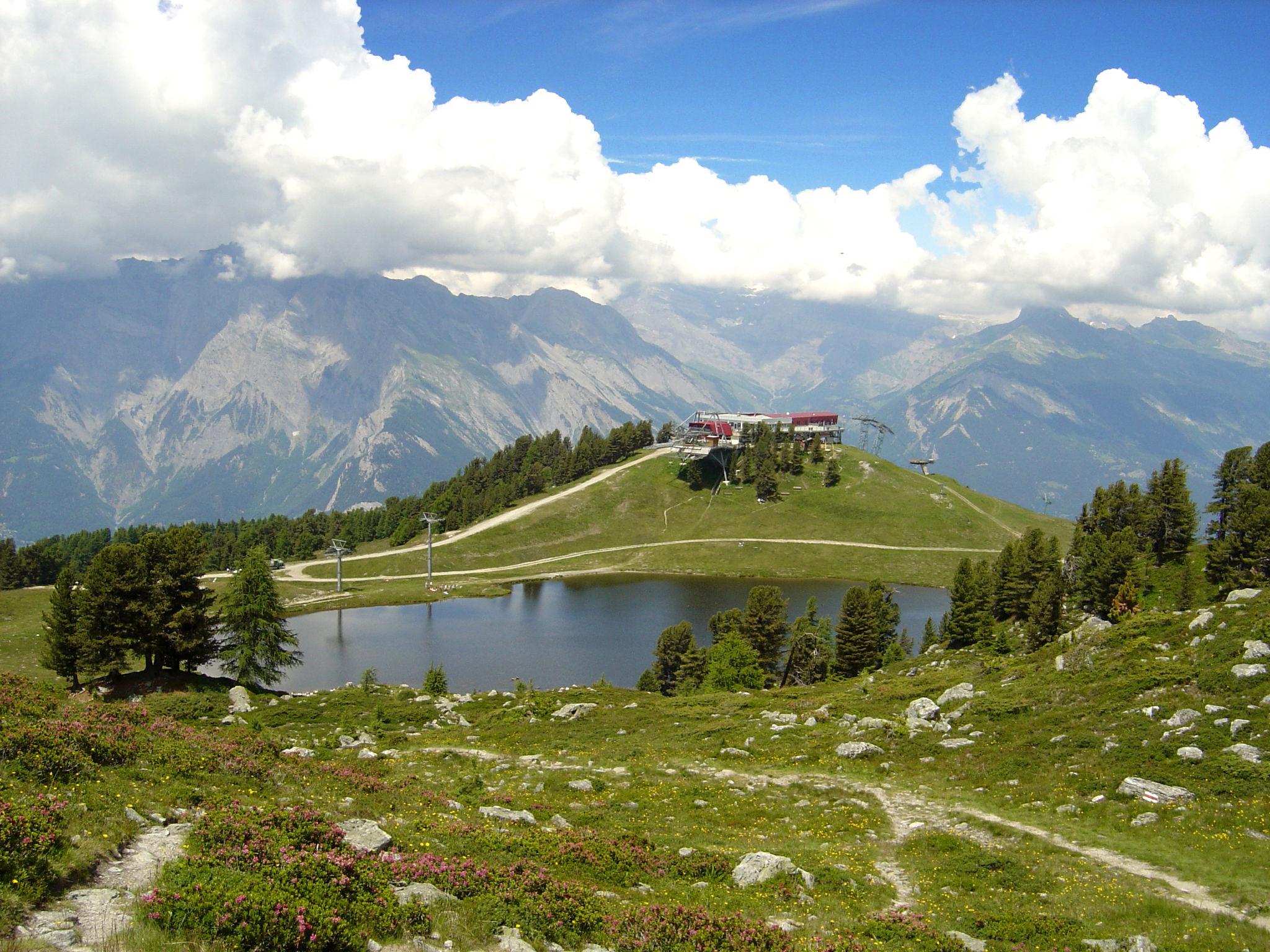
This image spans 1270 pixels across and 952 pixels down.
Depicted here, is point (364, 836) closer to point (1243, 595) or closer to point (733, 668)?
point (1243, 595)

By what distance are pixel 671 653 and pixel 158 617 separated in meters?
45.1

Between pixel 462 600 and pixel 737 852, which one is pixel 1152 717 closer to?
pixel 737 852

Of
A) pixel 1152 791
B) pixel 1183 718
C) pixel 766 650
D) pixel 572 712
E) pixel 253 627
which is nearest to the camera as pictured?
pixel 1152 791

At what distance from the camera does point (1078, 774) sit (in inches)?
1078

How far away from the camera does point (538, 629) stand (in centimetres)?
10650

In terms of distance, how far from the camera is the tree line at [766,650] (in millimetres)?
68750

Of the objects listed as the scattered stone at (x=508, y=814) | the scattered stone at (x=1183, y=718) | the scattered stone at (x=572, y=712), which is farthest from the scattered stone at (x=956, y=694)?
the scattered stone at (x=508, y=814)

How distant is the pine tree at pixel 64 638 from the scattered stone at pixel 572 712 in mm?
33726

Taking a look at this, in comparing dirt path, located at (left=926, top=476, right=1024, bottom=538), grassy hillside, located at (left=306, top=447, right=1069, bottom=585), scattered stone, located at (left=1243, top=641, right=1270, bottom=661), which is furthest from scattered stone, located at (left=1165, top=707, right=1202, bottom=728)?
dirt path, located at (left=926, top=476, right=1024, bottom=538)

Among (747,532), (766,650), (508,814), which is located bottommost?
(766,650)

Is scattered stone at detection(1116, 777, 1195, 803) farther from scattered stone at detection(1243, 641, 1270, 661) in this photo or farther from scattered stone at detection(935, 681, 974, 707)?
scattered stone at detection(935, 681, 974, 707)

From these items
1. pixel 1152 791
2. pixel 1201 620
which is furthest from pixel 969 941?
pixel 1201 620

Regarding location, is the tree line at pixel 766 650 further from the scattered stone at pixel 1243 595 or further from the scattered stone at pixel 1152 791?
the scattered stone at pixel 1152 791

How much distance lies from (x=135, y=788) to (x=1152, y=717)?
115 ft
